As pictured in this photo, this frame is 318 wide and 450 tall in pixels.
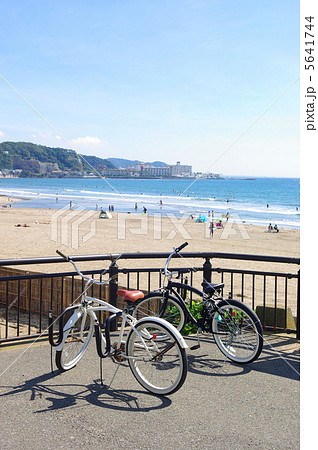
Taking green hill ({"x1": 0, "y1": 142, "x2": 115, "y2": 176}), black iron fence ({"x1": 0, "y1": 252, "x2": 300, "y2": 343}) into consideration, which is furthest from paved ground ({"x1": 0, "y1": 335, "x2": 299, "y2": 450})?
green hill ({"x1": 0, "y1": 142, "x2": 115, "y2": 176})

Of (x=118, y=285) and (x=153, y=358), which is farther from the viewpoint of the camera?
(x=118, y=285)

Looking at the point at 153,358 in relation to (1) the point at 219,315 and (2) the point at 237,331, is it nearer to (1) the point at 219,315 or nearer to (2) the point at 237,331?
(1) the point at 219,315

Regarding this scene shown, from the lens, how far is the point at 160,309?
5.45m

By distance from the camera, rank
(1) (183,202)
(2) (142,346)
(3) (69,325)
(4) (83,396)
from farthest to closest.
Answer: (1) (183,202) → (3) (69,325) → (2) (142,346) → (4) (83,396)

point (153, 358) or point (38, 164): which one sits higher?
point (38, 164)

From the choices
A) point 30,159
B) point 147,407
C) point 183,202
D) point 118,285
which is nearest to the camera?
point 147,407

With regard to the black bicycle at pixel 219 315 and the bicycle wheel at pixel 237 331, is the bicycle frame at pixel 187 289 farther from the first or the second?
the bicycle wheel at pixel 237 331

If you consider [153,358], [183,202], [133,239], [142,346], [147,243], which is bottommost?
[147,243]

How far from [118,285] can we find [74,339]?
19.3 feet

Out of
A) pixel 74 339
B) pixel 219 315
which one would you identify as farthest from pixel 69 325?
pixel 219 315

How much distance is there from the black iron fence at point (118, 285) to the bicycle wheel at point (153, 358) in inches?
43.8

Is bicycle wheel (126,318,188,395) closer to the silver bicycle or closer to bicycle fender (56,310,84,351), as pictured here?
the silver bicycle
